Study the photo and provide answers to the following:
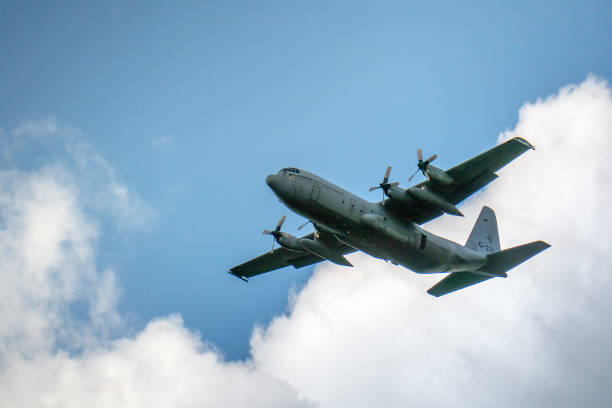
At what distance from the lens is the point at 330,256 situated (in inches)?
1288

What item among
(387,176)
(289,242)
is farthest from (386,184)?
(289,242)

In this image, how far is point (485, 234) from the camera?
35.4 metres

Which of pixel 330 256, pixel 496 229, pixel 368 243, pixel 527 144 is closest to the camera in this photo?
pixel 527 144

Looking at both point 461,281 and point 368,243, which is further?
point 461,281

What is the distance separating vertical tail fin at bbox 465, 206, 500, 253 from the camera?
34.6 meters

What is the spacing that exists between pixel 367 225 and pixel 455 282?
27.8ft

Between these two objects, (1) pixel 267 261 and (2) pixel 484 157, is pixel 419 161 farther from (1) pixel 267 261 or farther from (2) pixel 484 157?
(1) pixel 267 261

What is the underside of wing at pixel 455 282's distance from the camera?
33156mm

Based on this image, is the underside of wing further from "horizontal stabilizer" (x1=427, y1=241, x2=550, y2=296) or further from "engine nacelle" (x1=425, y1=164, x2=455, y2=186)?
"engine nacelle" (x1=425, y1=164, x2=455, y2=186)

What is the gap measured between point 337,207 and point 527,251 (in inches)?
403

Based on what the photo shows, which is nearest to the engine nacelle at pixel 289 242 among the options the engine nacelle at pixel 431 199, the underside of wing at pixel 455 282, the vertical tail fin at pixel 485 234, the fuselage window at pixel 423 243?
the fuselage window at pixel 423 243

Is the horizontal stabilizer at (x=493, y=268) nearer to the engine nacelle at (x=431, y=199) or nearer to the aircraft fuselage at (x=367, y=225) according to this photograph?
the aircraft fuselage at (x=367, y=225)

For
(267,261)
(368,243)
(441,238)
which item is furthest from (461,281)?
(267,261)

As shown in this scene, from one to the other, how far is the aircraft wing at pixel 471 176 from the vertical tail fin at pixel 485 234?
507 centimetres
